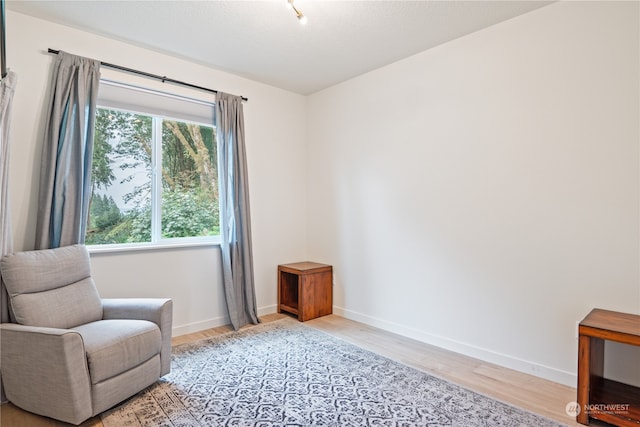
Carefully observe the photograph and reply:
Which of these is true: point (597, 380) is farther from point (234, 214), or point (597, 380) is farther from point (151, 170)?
→ point (151, 170)

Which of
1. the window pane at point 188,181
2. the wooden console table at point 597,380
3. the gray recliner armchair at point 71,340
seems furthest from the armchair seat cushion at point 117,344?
the wooden console table at point 597,380

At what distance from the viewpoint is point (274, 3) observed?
244 cm

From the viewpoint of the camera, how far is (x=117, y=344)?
205 cm

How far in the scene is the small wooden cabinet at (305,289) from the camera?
12.4 feet

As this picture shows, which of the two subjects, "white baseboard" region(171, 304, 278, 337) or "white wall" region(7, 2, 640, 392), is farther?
"white baseboard" region(171, 304, 278, 337)

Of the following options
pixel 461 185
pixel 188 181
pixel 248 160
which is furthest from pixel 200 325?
pixel 461 185

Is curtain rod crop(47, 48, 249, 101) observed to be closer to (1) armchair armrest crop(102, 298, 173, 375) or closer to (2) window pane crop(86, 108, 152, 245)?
(2) window pane crop(86, 108, 152, 245)

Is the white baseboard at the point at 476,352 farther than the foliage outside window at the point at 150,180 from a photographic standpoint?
No

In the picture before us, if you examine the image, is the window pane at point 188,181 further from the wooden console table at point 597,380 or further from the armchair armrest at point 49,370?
the wooden console table at point 597,380

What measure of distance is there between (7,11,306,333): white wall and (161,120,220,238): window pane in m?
0.26

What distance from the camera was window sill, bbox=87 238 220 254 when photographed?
2.95m

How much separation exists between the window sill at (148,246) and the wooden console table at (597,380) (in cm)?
308

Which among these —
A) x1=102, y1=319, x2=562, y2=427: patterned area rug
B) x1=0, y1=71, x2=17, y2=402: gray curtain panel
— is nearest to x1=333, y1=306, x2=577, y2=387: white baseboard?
x1=102, y1=319, x2=562, y2=427: patterned area rug

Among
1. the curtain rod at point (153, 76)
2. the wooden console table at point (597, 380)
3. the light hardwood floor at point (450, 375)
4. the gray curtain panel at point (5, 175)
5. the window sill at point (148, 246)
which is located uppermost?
the curtain rod at point (153, 76)
